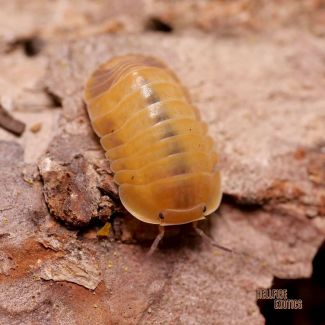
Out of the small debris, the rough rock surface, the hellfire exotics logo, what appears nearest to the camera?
the rough rock surface

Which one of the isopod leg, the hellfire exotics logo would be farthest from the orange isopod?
the hellfire exotics logo

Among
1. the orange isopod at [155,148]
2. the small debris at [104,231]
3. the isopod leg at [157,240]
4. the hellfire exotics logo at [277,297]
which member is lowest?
the hellfire exotics logo at [277,297]

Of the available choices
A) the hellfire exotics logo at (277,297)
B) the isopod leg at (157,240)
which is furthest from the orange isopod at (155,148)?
the hellfire exotics logo at (277,297)

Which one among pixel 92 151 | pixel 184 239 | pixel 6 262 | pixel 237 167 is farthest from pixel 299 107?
pixel 6 262

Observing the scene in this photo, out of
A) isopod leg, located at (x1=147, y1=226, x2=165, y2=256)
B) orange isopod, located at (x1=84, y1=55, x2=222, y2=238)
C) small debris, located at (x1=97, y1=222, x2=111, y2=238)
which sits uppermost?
orange isopod, located at (x1=84, y1=55, x2=222, y2=238)

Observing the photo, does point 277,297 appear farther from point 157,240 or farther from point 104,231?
point 104,231

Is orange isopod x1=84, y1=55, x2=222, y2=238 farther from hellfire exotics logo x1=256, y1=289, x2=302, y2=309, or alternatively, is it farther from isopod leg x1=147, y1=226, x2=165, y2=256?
hellfire exotics logo x1=256, y1=289, x2=302, y2=309

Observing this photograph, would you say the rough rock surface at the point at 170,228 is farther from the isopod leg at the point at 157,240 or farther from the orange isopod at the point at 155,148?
the orange isopod at the point at 155,148

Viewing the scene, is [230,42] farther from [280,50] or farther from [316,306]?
[316,306]
